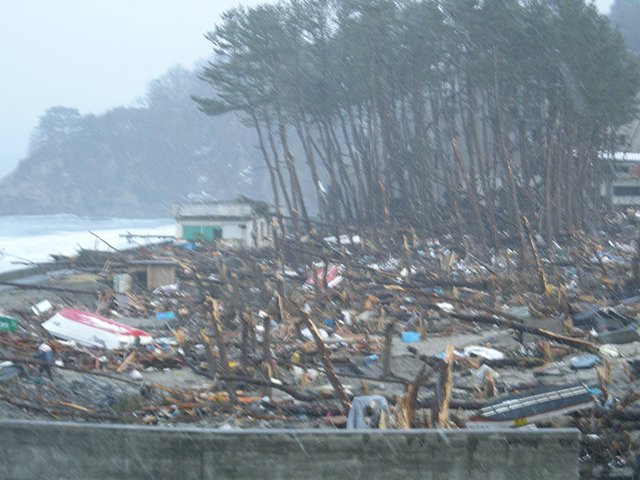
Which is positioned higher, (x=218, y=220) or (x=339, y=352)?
(x=218, y=220)

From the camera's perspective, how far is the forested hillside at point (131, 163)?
104 meters

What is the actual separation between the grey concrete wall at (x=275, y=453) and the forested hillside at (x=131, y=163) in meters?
97.7

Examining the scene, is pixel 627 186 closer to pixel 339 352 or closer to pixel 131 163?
pixel 339 352

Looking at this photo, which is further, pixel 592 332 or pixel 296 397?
pixel 592 332

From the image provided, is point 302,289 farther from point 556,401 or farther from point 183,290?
point 556,401

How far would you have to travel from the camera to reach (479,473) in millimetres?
3215

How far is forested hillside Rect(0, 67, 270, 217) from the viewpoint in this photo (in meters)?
104

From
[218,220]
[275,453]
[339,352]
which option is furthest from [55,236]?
[275,453]

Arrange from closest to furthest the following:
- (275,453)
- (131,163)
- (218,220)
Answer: (275,453)
(218,220)
(131,163)

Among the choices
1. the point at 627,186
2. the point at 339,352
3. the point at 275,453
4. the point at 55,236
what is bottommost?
the point at 55,236

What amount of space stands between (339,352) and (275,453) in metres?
4.52

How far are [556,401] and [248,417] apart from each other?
2460mm

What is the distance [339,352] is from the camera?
766 cm

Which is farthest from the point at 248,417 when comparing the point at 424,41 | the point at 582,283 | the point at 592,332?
the point at 424,41
